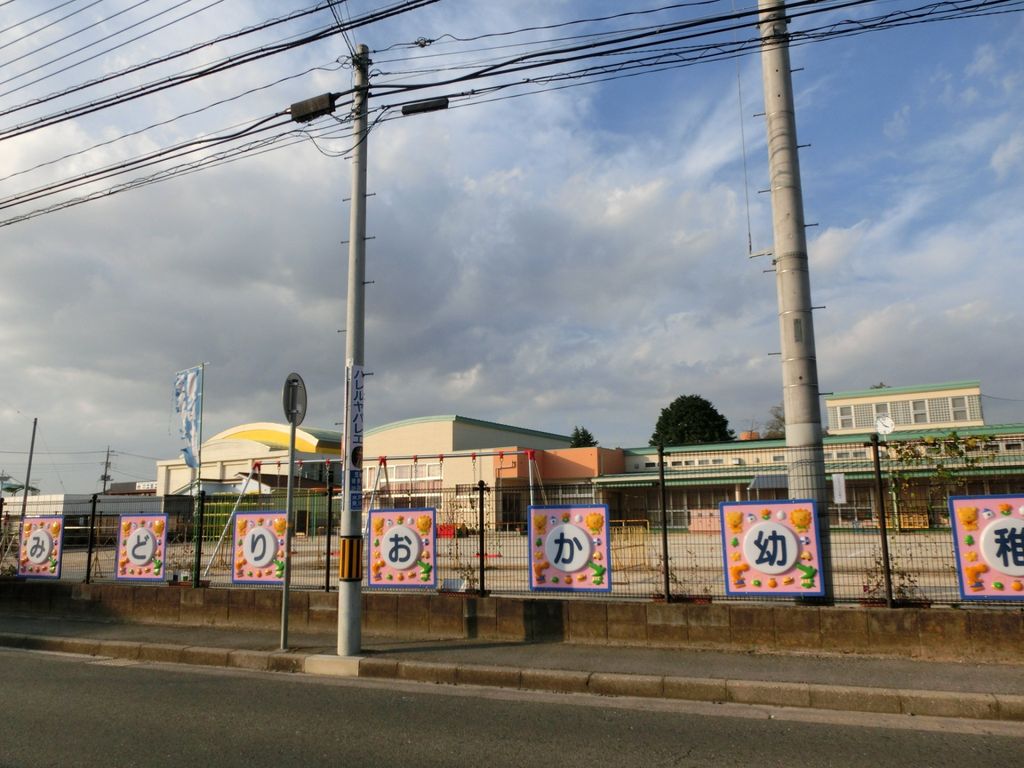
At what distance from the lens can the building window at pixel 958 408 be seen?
4588cm

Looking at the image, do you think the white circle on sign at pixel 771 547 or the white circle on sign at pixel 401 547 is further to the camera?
the white circle on sign at pixel 401 547

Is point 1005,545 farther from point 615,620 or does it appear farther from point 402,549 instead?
point 402,549

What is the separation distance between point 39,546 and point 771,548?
43.9 feet

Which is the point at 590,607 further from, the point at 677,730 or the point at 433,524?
the point at 677,730

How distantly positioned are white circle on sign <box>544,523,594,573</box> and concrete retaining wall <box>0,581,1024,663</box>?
51cm

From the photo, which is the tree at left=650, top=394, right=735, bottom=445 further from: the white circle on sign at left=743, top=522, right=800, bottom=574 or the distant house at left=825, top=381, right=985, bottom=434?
the white circle on sign at left=743, top=522, right=800, bottom=574

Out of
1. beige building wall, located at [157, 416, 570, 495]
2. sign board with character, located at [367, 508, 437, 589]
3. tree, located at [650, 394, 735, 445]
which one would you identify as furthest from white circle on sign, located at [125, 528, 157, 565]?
tree, located at [650, 394, 735, 445]

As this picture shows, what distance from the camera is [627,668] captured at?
803 cm

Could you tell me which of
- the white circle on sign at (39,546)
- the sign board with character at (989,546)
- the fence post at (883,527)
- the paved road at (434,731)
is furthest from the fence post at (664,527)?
the white circle on sign at (39,546)

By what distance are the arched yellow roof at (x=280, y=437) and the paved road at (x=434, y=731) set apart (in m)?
46.8

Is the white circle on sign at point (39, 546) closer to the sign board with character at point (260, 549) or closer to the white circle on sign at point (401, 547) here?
the sign board with character at point (260, 549)

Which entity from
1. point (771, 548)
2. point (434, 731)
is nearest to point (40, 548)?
point (434, 731)

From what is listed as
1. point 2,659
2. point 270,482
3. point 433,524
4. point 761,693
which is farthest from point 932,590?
point 270,482

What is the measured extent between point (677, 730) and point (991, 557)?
4607mm
